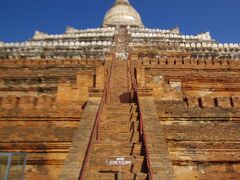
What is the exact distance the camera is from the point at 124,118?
880 cm

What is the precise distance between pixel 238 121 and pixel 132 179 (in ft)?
13.6

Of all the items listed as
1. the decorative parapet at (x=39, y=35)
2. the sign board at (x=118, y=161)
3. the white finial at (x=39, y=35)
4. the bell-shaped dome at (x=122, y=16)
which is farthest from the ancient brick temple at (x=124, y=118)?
the bell-shaped dome at (x=122, y=16)

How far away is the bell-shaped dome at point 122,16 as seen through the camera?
34.3 meters

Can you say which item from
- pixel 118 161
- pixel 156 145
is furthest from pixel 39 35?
pixel 118 161

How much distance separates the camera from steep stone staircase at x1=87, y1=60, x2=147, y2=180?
257 inches

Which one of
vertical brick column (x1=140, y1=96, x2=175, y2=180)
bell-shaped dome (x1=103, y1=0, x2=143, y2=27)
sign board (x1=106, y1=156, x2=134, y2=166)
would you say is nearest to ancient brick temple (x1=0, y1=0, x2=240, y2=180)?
vertical brick column (x1=140, y1=96, x2=175, y2=180)

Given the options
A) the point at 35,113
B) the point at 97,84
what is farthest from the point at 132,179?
the point at 97,84

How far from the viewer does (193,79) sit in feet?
42.9

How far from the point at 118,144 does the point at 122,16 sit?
28864mm

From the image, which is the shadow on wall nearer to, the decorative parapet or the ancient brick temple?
the ancient brick temple

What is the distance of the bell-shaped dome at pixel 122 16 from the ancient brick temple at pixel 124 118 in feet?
61.4

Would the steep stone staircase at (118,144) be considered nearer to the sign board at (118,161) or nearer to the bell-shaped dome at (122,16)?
the sign board at (118,161)

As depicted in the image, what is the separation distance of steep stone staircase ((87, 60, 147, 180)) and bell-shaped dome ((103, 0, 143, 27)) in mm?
25176

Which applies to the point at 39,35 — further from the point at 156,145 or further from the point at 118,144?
the point at 156,145
